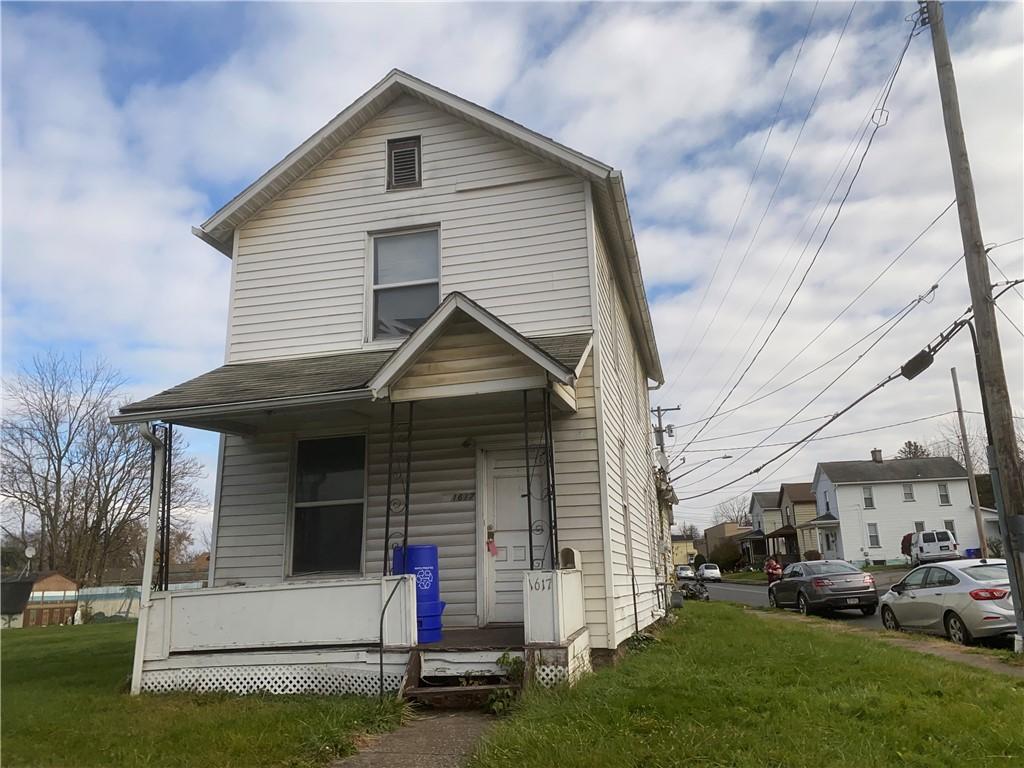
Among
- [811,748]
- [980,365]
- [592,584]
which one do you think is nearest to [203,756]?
[811,748]

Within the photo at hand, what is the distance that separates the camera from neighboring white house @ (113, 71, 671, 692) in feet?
26.1

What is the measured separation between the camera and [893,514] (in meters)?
50.5

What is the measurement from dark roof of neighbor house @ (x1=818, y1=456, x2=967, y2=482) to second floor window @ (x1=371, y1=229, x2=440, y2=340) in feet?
155

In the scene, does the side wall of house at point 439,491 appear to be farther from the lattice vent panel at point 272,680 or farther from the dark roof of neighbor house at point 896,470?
the dark roof of neighbor house at point 896,470

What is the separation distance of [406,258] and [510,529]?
4221mm

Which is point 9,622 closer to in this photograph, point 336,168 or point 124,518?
point 124,518

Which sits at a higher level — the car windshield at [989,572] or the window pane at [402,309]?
the window pane at [402,309]

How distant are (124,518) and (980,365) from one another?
1722 inches

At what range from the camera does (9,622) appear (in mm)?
31172

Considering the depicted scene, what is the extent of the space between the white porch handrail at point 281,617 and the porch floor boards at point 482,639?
1.34 ft

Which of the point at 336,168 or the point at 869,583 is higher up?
the point at 336,168

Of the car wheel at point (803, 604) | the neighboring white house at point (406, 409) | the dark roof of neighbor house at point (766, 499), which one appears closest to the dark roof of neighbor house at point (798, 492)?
the dark roof of neighbor house at point (766, 499)

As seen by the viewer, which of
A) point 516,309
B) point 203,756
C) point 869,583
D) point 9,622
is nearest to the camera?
point 203,756

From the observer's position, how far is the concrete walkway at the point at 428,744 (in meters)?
5.30
